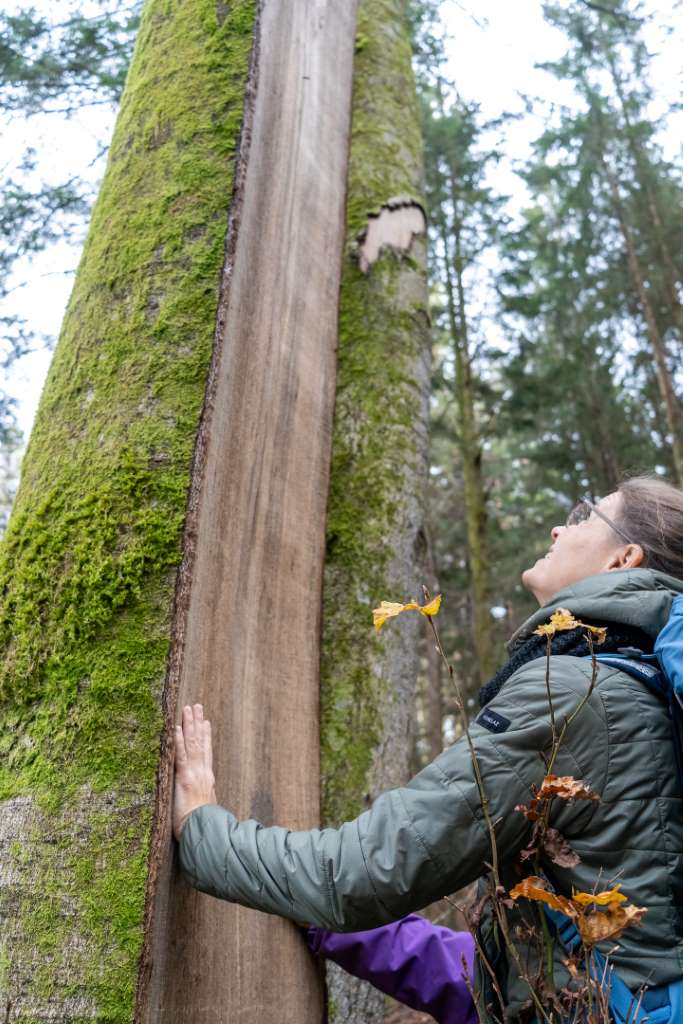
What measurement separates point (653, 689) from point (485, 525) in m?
10.5

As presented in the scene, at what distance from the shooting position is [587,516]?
7.50ft

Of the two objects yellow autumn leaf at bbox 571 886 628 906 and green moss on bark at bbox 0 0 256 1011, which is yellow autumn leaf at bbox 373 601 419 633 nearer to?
green moss on bark at bbox 0 0 256 1011

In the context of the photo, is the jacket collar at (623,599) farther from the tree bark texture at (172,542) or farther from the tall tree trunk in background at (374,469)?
the tall tree trunk in background at (374,469)

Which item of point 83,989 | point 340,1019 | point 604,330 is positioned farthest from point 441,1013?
point 604,330

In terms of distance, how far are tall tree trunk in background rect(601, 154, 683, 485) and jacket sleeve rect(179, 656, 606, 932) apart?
11493 mm

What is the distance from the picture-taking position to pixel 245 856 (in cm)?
166

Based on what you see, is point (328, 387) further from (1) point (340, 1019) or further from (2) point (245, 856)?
(1) point (340, 1019)

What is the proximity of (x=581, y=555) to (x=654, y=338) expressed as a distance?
13252 millimetres

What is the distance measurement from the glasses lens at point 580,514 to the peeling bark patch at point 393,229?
1.31m

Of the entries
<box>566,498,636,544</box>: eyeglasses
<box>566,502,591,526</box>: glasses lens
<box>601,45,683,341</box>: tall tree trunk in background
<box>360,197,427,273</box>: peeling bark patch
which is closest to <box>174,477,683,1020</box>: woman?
<box>566,498,636,544</box>: eyeglasses

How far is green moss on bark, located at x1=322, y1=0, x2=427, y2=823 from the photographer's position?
2666mm

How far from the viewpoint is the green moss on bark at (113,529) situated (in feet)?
5.18

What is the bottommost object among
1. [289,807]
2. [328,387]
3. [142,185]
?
[289,807]

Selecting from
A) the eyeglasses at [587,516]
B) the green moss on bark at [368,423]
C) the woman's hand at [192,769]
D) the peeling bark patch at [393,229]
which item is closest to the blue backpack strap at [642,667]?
the eyeglasses at [587,516]
